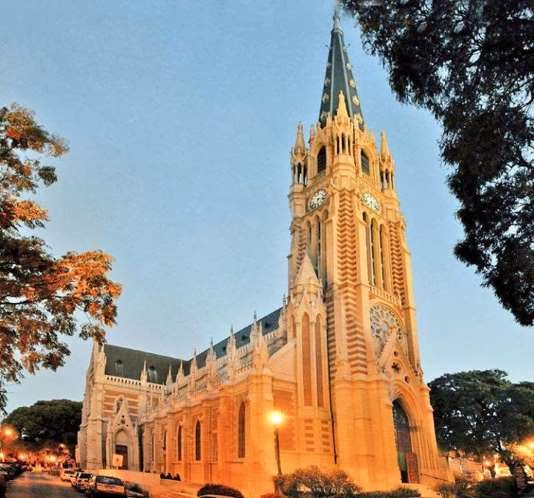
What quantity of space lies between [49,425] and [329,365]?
5363 cm

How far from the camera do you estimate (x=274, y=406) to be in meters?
34.7

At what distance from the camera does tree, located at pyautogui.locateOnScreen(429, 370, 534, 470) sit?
4100cm

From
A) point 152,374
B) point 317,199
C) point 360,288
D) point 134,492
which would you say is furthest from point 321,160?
point 152,374

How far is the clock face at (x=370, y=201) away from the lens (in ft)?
148

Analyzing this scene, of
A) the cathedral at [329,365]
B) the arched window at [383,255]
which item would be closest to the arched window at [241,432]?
the cathedral at [329,365]

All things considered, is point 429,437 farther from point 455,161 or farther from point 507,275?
point 455,161

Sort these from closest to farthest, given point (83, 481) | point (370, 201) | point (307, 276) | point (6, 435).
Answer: point (83, 481), point (307, 276), point (370, 201), point (6, 435)

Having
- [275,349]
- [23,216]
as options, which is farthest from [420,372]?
[23,216]

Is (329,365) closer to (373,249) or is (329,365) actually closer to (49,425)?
(373,249)

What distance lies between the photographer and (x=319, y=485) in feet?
77.3

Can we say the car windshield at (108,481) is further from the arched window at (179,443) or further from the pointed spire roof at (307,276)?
the pointed spire roof at (307,276)

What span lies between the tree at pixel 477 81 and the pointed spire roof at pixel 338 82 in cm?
3731

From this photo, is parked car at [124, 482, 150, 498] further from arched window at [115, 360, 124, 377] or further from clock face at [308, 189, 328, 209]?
arched window at [115, 360, 124, 377]

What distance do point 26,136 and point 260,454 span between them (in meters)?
25.2
